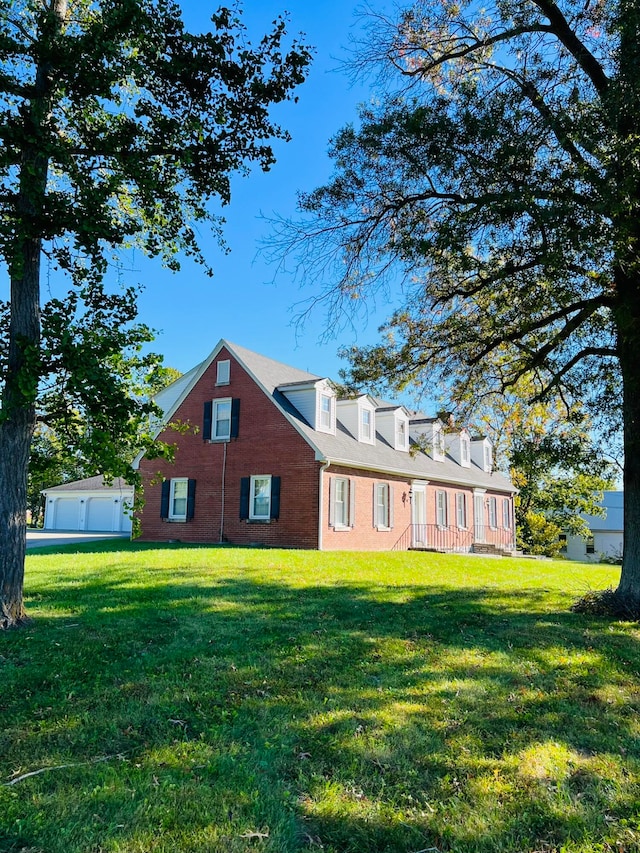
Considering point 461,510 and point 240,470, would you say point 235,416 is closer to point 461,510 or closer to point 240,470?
point 240,470

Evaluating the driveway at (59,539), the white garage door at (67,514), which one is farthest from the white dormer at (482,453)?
the white garage door at (67,514)

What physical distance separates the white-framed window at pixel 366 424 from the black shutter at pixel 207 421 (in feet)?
18.3

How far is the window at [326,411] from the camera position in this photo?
19.4m

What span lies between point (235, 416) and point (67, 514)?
808 inches

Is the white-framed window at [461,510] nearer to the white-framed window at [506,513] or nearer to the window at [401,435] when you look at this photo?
the window at [401,435]

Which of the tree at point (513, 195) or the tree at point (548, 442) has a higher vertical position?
the tree at point (513, 195)

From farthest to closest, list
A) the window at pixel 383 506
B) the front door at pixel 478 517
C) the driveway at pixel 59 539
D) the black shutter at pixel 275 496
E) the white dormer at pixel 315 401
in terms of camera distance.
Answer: the front door at pixel 478 517
the window at pixel 383 506
the driveway at pixel 59 539
the white dormer at pixel 315 401
the black shutter at pixel 275 496

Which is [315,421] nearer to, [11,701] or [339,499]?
[339,499]

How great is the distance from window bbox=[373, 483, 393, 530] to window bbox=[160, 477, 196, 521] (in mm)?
6553

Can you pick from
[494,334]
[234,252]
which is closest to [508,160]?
[494,334]

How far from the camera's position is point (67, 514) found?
34.7m

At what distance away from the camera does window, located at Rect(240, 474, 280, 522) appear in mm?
18250

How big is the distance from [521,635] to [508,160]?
5.61 meters

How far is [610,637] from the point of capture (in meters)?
6.55
